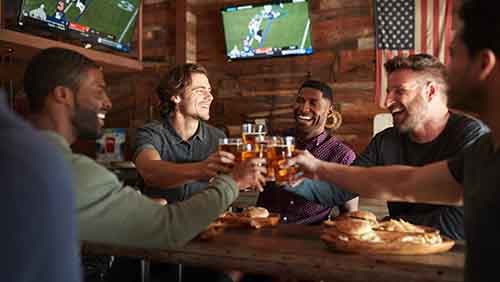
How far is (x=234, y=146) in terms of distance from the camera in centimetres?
208

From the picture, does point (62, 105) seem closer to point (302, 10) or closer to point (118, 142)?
point (302, 10)

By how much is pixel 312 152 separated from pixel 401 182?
1.38m

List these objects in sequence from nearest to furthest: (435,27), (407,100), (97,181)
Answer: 1. (97,181)
2. (407,100)
3. (435,27)

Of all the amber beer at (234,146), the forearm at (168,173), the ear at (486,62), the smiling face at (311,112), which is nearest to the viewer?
the ear at (486,62)

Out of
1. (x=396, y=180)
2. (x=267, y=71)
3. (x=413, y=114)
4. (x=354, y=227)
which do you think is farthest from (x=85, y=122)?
(x=267, y=71)

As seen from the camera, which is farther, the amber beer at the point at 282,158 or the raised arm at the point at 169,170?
the raised arm at the point at 169,170

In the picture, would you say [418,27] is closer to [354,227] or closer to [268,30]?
[268,30]

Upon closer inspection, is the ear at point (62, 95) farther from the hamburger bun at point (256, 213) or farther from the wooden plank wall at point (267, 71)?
the wooden plank wall at point (267, 71)

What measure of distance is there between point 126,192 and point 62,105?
1.36ft

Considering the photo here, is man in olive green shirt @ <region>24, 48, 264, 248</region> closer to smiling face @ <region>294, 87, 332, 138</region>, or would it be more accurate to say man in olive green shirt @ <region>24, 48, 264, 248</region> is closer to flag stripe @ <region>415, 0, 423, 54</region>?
smiling face @ <region>294, 87, 332, 138</region>

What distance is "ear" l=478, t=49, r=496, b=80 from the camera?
1252mm

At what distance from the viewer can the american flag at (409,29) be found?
14.3 ft

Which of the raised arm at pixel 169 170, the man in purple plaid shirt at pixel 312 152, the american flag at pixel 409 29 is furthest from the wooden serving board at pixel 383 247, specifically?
the american flag at pixel 409 29

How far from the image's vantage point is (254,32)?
4.91m
